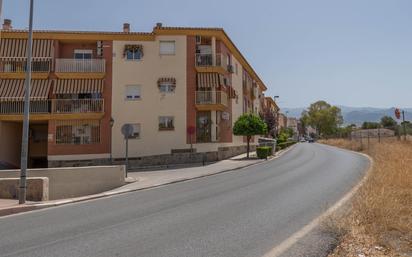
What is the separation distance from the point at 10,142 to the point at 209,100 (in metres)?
18.2

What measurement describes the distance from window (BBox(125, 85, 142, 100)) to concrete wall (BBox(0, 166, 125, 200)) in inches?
596

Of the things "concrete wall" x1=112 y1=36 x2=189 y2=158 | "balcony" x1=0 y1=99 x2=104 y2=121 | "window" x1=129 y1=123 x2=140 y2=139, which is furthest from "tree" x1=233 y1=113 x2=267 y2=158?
"balcony" x1=0 y1=99 x2=104 y2=121

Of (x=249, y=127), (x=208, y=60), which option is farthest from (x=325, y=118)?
(x=208, y=60)

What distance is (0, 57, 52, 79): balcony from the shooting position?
3219cm

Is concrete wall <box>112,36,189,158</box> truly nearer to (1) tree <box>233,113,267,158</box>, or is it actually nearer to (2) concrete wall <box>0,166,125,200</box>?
(1) tree <box>233,113,267,158</box>

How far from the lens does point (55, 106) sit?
1267 inches

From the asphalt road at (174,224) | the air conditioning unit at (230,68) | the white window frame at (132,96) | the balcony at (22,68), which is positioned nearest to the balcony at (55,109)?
the white window frame at (132,96)

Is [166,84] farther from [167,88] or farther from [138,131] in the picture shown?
[138,131]

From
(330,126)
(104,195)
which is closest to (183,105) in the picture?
(104,195)

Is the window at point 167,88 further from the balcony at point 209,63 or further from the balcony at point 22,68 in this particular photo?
the balcony at point 22,68

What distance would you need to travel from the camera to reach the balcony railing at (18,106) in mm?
31750

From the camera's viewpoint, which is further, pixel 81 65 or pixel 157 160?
pixel 81 65

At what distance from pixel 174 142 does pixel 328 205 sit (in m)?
23.8

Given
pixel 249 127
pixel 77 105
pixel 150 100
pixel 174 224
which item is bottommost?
pixel 174 224
